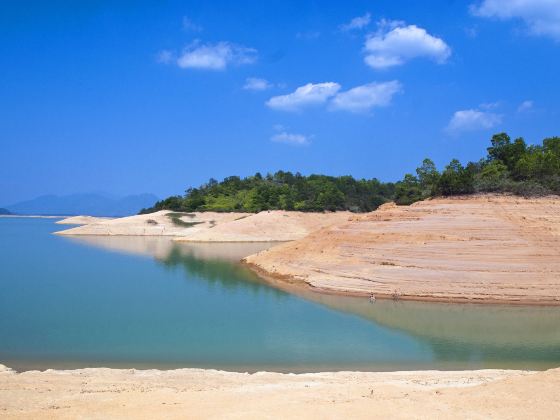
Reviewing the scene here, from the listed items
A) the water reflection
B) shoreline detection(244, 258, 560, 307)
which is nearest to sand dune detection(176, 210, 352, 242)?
the water reflection

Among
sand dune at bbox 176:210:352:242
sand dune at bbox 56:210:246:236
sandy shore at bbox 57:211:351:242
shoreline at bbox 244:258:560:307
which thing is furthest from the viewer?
sand dune at bbox 56:210:246:236

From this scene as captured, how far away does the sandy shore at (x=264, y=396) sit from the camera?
8.20m

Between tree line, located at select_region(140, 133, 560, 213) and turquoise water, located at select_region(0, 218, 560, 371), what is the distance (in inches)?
475

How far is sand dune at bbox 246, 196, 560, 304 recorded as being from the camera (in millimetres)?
24875

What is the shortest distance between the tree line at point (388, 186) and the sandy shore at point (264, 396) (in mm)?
22946

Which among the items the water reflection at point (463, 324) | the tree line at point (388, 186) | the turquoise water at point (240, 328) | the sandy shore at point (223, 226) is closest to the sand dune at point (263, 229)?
the sandy shore at point (223, 226)

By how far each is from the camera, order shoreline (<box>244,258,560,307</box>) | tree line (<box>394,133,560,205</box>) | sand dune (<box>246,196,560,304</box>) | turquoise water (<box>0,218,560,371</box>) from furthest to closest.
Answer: tree line (<box>394,133,560,205</box>) → sand dune (<box>246,196,560,304</box>) → shoreline (<box>244,258,560,307</box>) → turquoise water (<box>0,218,560,371</box>)

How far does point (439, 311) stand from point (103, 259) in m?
28.6

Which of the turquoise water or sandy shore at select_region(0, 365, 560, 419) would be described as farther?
the turquoise water

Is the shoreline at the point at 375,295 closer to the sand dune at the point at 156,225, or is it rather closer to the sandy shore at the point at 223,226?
the sandy shore at the point at 223,226

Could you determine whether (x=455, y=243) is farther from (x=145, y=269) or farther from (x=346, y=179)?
(x=346, y=179)

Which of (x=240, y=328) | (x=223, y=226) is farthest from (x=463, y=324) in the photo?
(x=223, y=226)

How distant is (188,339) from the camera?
55.7 feet

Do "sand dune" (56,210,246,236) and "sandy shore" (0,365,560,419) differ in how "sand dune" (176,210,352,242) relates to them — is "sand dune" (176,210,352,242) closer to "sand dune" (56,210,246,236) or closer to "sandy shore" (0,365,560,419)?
"sand dune" (56,210,246,236)
